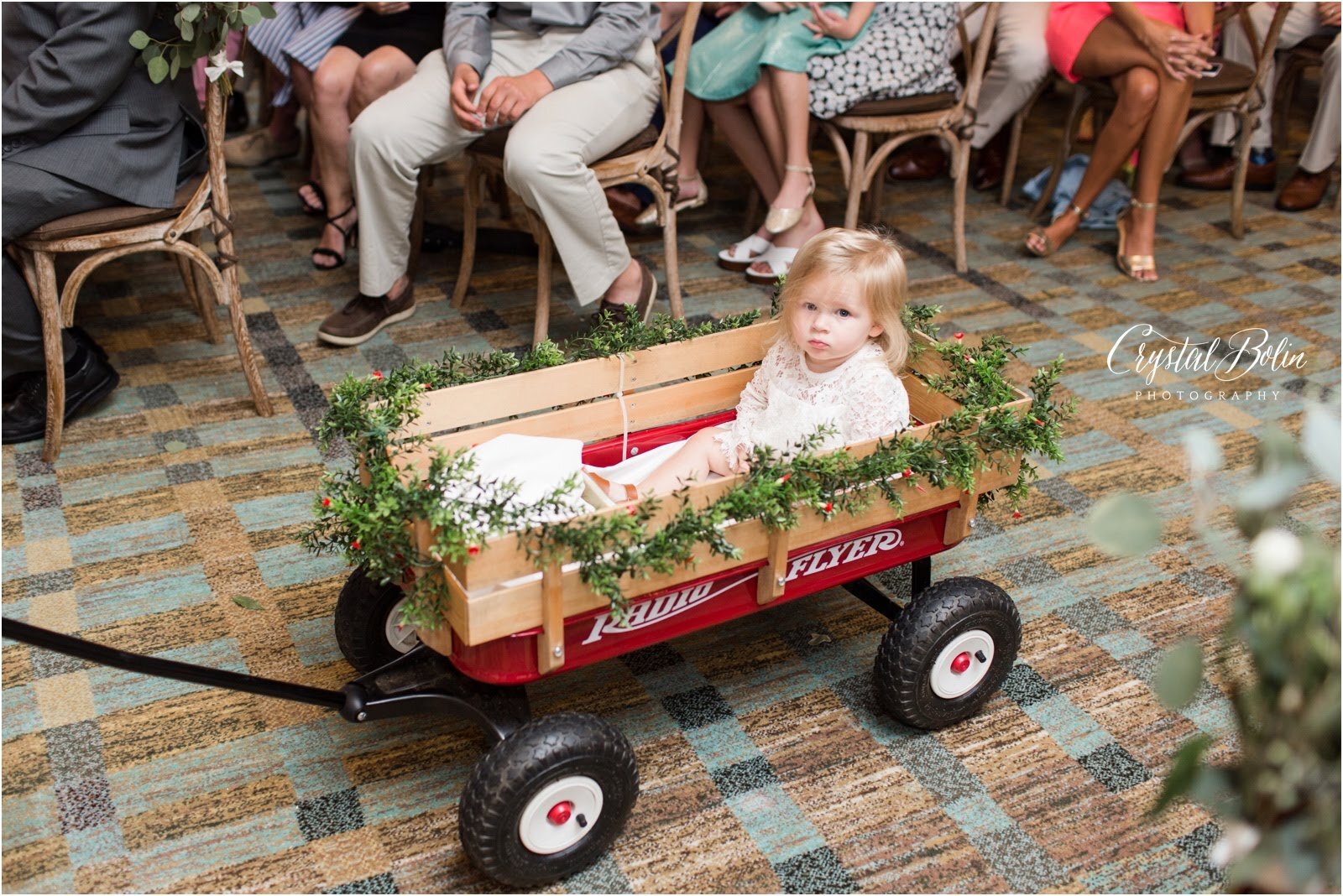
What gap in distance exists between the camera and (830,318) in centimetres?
196

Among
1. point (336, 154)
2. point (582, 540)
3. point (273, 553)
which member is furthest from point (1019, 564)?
point (336, 154)

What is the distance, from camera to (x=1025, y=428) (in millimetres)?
1812

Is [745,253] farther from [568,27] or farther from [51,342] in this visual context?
[51,342]

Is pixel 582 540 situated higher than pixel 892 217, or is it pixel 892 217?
pixel 582 540

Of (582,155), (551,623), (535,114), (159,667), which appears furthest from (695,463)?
(535,114)

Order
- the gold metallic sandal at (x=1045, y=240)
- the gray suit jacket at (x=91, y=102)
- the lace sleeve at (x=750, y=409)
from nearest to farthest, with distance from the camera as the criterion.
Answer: the lace sleeve at (x=750, y=409) → the gray suit jacket at (x=91, y=102) → the gold metallic sandal at (x=1045, y=240)

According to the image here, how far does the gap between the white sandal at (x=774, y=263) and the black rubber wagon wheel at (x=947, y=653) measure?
182 cm

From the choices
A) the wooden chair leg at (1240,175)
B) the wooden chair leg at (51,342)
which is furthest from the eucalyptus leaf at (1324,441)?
the wooden chair leg at (1240,175)

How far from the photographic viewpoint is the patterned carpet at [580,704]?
1.71m

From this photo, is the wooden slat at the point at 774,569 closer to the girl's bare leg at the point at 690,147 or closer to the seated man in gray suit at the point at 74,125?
the seated man in gray suit at the point at 74,125

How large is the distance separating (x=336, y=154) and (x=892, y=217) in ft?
6.10

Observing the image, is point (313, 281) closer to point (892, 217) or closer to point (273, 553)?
point (273, 553)

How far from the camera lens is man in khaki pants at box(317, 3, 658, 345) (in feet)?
9.35

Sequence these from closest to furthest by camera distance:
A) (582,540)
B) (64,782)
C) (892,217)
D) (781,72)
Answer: (582,540), (64,782), (781,72), (892,217)
